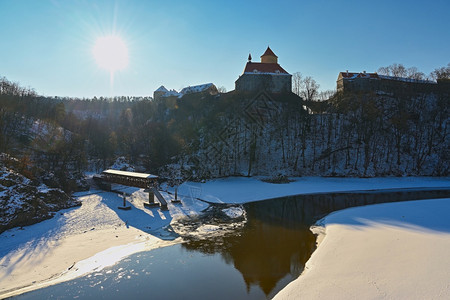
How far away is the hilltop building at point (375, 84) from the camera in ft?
178

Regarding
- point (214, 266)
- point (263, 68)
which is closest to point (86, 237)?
point (214, 266)

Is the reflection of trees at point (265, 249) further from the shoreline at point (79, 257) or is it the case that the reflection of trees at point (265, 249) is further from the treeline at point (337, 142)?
the treeline at point (337, 142)

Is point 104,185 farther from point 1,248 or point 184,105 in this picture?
point 184,105

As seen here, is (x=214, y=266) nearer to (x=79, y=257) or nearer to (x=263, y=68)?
(x=79, y=257)

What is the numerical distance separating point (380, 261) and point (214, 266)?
6.70m

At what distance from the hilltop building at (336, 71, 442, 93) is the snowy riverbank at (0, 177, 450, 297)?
3588 cm

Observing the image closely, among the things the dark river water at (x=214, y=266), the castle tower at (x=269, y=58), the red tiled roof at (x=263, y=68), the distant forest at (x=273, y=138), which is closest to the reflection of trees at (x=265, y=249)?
the dark river water at (x=214, y=266)

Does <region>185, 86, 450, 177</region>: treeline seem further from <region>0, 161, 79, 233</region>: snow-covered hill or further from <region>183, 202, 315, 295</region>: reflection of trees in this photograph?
<region>183, 202, 315, 295</region>: reflection of trees

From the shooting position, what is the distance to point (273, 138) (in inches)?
1812

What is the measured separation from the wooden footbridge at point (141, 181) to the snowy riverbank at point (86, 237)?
3.31 feet

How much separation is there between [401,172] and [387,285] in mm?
39905

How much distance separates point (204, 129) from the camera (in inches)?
1857

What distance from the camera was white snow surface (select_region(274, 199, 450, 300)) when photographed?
8867 millimetres

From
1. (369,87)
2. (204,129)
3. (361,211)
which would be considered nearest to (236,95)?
(204,129)
